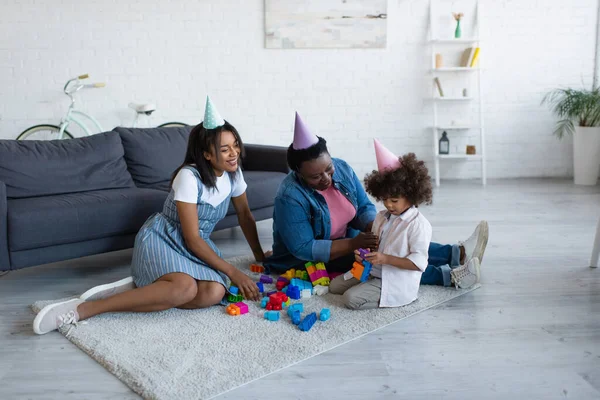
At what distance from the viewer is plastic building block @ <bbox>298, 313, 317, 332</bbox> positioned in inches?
96.3

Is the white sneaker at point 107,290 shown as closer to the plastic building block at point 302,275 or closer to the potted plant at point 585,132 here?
the plastic building block at point 302,275

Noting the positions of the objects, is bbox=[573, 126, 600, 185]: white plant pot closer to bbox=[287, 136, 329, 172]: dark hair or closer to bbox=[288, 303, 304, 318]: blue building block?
bbox=[287, 136, 329, 172]: dark hair

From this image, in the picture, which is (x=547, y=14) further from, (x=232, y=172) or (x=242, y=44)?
(x=232, y=172)

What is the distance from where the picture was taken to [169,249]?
2713mm

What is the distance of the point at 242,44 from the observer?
6102 millimetres

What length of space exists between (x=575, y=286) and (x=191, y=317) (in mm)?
1806

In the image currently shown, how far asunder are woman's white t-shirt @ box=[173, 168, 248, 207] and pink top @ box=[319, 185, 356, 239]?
44cm

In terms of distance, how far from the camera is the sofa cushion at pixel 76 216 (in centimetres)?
298

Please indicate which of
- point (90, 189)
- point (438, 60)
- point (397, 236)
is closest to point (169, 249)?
point (397, 236)

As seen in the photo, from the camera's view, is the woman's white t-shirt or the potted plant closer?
the woman's white t-shirt

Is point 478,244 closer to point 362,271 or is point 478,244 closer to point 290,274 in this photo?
point 362,271

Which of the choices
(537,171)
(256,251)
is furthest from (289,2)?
(256,251)

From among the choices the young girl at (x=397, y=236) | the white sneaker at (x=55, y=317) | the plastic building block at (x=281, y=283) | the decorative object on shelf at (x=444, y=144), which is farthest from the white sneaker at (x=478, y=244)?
the decorative object on shelf at (x=444, y=144)

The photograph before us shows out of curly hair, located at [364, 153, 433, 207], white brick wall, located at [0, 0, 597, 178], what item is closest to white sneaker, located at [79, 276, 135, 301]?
curly hair, located at [364, 153, 433, 207]
